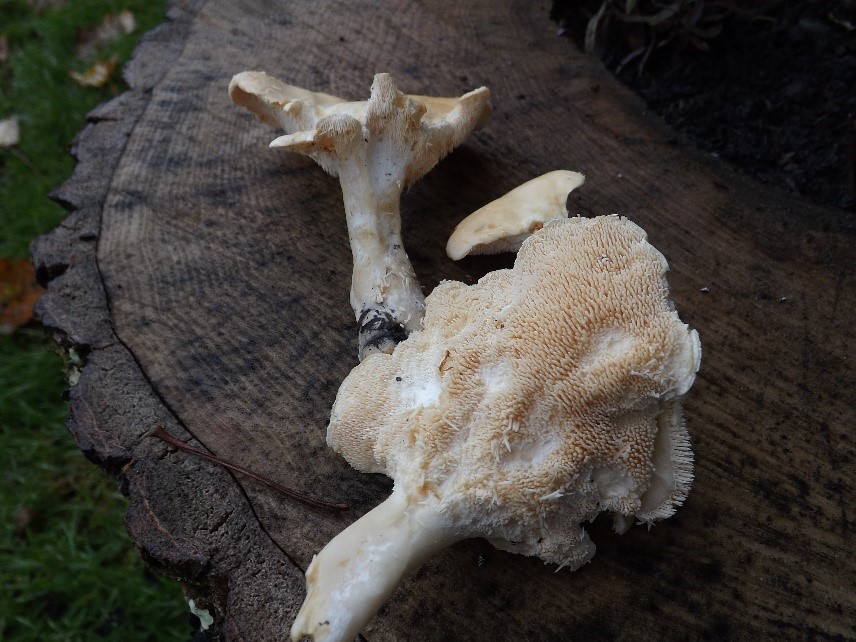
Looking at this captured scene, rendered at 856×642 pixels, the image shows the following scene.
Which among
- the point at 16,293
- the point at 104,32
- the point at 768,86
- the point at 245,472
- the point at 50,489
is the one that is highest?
the point at 104,32

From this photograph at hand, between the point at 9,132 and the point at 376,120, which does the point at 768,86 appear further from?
the point at 9,132

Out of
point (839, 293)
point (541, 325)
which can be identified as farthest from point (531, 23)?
point (541, 325)

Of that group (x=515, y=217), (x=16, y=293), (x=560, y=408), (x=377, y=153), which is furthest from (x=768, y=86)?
(x=16, y=293)

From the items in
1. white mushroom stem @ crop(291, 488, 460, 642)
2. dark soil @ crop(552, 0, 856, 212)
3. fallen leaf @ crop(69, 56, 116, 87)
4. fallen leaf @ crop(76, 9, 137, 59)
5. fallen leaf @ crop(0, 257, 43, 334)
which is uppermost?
fallen leaf @ crop(76, 9, 137, 59)

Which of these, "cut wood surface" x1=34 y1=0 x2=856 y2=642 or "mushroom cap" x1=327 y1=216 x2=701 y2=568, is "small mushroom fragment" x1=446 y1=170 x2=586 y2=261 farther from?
"mushroom cap" x1=327 y1=216 x2=701 y2=568

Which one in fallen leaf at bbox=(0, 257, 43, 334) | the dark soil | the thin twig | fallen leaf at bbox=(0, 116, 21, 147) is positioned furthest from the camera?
fallen leaf at bbox=(0, 116, 21, 147)

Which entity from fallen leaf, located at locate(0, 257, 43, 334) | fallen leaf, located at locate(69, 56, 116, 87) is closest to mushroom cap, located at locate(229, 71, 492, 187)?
fallen leaf, located at locate(0, 257, 43, 334)
